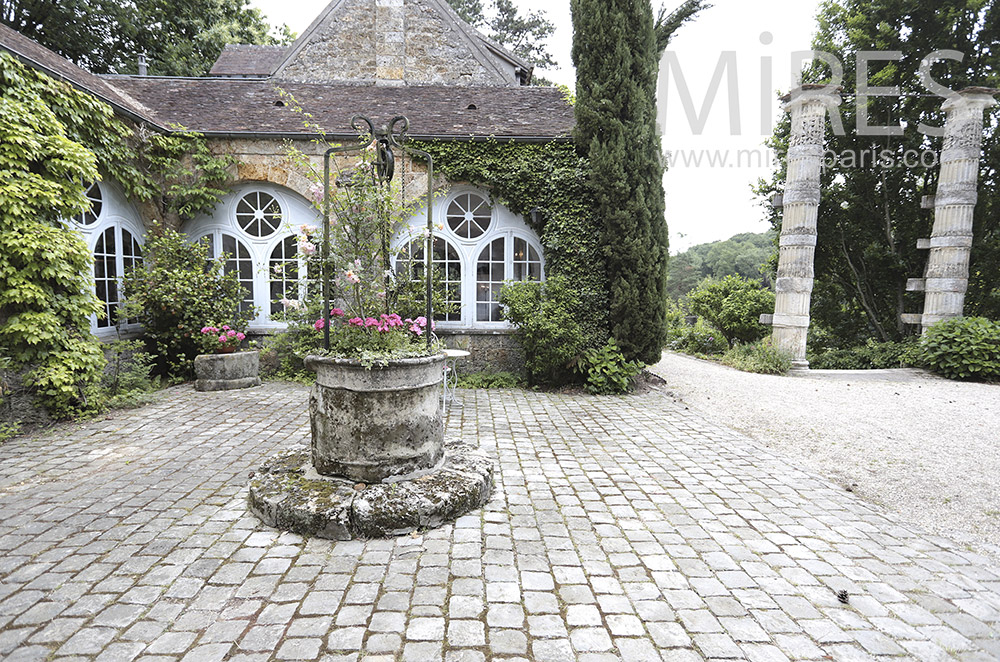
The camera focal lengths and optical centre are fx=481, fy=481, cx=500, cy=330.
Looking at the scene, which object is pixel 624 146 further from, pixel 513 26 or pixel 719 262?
pixel 719 262

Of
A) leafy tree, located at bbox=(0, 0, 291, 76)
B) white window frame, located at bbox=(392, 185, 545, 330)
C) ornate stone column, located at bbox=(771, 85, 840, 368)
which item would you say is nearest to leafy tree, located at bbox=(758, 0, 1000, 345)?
ornate stone column, located at bbox=(771, 85, 840, 368)

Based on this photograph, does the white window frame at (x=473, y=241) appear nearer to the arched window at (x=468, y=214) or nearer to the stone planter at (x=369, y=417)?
the arched window at (x=468, y=214)

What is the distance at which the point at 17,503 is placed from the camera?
11.2ft

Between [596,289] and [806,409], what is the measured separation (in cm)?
351

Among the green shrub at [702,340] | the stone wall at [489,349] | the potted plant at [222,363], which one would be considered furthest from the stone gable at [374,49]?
the green shrub at [702,340]

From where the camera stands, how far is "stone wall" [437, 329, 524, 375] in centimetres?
848

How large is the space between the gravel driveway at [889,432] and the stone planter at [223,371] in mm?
6871

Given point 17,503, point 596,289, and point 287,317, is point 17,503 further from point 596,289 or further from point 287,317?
point 596,289

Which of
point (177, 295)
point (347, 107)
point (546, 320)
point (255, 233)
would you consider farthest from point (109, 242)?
point (546, 320)

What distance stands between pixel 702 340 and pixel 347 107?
12103 mm

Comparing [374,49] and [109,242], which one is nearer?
[109,242]

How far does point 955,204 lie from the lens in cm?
1050

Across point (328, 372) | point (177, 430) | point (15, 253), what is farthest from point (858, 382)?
point (15, 253)

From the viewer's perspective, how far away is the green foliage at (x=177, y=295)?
24.0 feet
